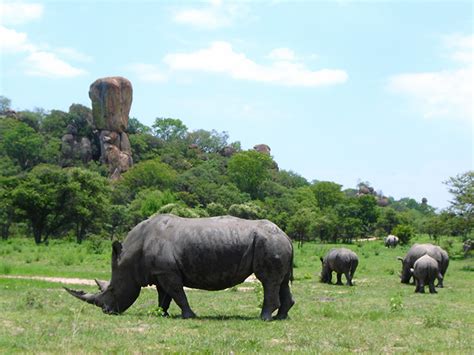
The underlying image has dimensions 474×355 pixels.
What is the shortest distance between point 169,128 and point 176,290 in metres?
121

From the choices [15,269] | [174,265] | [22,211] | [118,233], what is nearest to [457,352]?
[174,265]

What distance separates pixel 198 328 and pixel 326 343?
2517 mm

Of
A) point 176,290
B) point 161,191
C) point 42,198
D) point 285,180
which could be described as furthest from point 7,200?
point 285,180

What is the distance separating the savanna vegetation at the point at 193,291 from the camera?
989 cm

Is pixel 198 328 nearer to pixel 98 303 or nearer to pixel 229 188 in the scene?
pixel 98 303

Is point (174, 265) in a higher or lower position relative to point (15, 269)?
higher

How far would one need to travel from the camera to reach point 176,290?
12.9 meters

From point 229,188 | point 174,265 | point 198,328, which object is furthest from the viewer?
point 229,188

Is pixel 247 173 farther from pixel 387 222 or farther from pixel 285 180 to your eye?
pixel 387 222

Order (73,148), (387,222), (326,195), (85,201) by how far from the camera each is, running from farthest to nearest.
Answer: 1. (326,195)
2. (73,148)
3. (387,222)
4. (85,201)

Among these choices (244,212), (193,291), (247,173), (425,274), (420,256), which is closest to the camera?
(193,291)

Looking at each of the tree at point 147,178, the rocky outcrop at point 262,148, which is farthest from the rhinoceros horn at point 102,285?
the rocky outcrop at point 262,148

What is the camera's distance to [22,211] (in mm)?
53500

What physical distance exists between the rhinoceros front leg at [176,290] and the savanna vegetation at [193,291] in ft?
1.30
